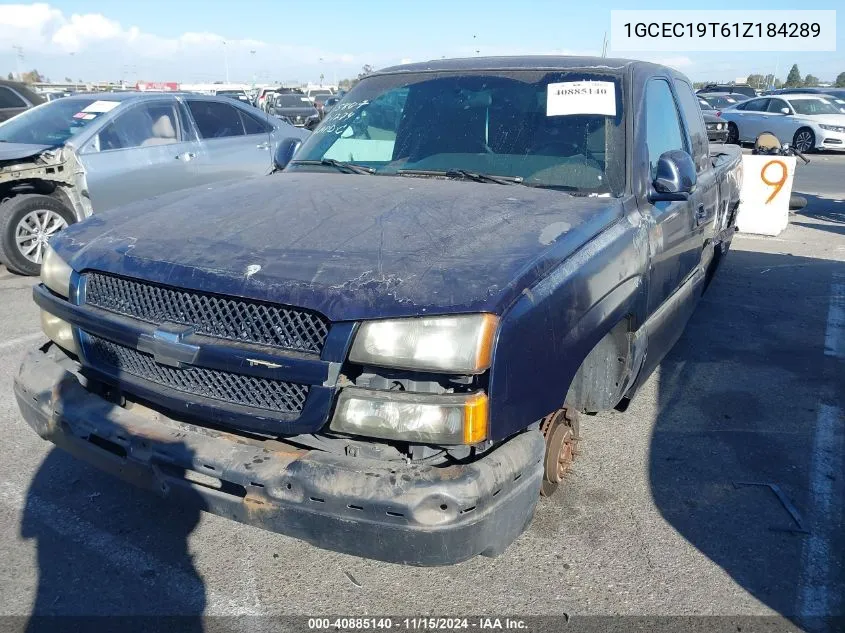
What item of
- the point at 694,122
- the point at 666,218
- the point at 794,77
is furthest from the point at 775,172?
the point at 794,77

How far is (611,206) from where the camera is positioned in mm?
2977

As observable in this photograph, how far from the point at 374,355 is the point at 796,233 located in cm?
897

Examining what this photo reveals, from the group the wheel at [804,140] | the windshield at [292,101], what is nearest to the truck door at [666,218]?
the wheel at [804,140]

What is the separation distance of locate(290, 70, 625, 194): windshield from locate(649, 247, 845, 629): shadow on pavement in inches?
58.0

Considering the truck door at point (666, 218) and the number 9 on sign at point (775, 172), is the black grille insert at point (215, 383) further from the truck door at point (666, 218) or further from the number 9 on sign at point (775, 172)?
the number 9 on sign at point (775, 172)

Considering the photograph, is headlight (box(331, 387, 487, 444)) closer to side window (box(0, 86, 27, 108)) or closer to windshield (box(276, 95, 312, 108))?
side window (box(0, 86, 27, 108))

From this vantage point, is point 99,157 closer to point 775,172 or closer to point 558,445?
point 558,445

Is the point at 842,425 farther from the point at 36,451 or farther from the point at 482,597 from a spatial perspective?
the point at 36,451

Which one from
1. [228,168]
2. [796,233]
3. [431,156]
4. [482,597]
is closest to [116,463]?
[482,597]

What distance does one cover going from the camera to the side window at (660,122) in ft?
11.5

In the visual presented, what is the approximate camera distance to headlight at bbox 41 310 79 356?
2758mm

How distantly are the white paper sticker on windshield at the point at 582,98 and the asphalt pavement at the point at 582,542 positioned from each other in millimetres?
1707

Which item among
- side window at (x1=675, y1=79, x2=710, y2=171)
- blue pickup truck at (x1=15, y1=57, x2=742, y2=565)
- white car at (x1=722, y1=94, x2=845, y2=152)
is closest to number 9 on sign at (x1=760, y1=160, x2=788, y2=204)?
side window at (x1=675, y1=79, x2=710, y2=171)

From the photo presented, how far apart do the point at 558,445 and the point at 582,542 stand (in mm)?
401
